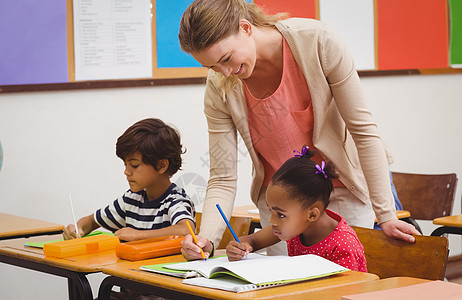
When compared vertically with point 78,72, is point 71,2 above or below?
above

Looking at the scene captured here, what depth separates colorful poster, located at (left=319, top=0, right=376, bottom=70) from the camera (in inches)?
158

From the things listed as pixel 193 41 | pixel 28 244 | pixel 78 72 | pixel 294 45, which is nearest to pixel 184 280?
pixel 193 41

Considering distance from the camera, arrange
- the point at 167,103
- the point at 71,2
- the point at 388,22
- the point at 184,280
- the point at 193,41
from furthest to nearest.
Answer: the point at 388,22 → the point at 167,103 → the point at 71,2 → the point at 193,41 → the point at 184,280

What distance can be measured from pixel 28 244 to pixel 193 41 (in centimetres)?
89

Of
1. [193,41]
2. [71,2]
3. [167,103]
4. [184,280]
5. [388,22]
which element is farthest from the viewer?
[388,22]

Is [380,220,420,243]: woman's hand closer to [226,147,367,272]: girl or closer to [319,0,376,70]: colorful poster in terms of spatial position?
[226,147,367,272]: girl

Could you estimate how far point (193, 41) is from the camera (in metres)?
1.62

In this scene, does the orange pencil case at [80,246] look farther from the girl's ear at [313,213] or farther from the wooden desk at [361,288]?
the wooden desk at [361,288]

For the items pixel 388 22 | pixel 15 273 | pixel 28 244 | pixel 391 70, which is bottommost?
pixel 15 273

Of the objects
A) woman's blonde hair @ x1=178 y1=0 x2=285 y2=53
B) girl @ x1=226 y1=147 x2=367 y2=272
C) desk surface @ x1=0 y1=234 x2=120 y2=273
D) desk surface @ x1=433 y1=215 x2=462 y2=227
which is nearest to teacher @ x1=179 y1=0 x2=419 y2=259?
woman's blonde hair @ x1=178 y1=0 x2=285 y2=53

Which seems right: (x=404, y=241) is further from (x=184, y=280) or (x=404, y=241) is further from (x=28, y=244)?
(x=28, y=244)

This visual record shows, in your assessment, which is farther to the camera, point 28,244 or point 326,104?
point 28,244

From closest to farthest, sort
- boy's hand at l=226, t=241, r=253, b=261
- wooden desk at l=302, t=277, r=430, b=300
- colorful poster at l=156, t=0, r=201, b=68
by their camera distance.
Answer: wooden desk at l=302, t=277, r=430, b=300, boy's hand at l=226, t=241, r=253, b=261, colorful poster at l=156, t=0, r=201, b=68

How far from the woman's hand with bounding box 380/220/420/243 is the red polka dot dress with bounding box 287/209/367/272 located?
9cm
